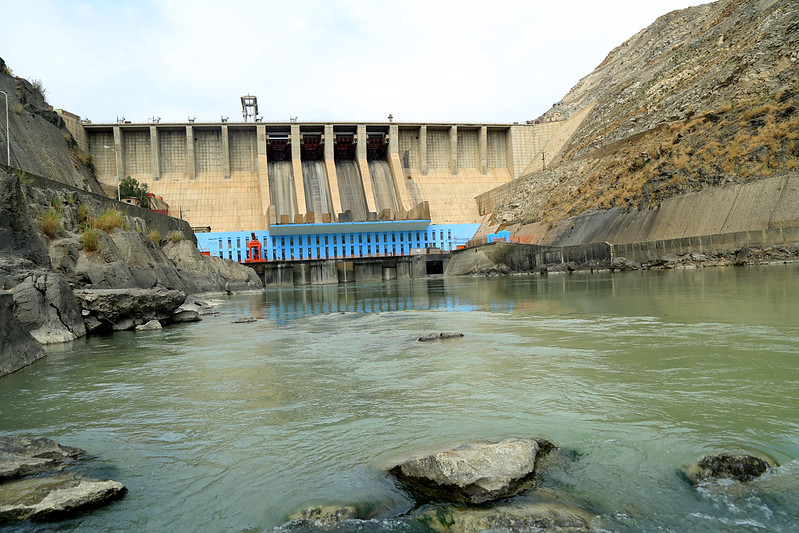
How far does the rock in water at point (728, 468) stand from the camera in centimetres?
299

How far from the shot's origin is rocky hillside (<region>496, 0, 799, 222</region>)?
88.9 feet

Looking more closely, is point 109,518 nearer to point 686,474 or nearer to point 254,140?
point 686,474

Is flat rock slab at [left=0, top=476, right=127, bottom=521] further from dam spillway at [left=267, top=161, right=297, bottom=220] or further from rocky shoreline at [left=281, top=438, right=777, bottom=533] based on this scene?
dam spillway at [left=267, top=161, right=297, bottom=220]

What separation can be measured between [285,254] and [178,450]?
4942 cm

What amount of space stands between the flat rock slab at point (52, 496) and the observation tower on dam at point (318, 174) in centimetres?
4677

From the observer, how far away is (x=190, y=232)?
37.8 m

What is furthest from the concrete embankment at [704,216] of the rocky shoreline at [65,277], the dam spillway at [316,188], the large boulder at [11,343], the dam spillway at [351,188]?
the dam spillway at [316,188]


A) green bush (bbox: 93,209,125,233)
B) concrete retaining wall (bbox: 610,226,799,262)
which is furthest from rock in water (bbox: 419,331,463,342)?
concrete retaining wall (bbox: 610,226,799,262)

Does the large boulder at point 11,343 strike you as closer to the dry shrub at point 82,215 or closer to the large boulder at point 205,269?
the dry shrub at point 82,215

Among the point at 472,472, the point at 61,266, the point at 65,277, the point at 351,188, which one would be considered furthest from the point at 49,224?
the point at 351,188

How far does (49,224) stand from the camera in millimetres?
13477

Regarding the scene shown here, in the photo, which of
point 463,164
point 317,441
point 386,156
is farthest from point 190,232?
point 317,441

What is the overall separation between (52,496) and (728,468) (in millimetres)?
3718

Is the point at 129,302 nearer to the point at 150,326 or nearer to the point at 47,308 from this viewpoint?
the point at 150,326
